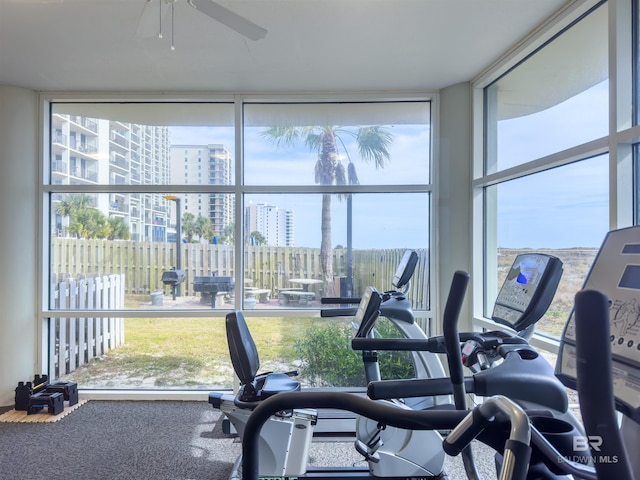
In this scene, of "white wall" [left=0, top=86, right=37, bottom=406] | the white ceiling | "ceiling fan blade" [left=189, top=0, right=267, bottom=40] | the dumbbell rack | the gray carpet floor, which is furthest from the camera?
"white wall" [left=0, top=86, right=37, bottom=406]

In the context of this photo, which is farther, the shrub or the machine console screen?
the shrub

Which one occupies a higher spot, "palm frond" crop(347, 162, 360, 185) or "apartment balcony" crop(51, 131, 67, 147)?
"apartment balcony" crop(51, 131, 67, 147)

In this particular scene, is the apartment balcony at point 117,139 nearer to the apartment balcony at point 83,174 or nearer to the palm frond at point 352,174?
the apartment balcony at point 83,174

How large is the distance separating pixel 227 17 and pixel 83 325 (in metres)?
3.18

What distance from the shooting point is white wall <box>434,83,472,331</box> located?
329cm

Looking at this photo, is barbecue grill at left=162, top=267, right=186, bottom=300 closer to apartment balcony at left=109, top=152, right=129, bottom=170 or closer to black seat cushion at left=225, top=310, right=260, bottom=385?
apartment balcony at left=109, top=152, right=129, bottom=170

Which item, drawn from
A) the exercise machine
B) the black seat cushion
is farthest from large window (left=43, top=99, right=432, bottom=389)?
the exercise machine

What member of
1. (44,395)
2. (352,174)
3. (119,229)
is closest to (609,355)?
(352,174)

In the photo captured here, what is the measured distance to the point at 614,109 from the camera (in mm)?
1932

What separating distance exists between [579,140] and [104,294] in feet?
13.3

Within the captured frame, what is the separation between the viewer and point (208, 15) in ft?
6.10

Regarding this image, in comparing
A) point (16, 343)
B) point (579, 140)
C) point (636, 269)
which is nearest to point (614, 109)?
point (579, 140)

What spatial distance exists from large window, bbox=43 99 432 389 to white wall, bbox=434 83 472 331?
0.18m

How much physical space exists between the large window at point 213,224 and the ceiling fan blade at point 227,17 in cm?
160
